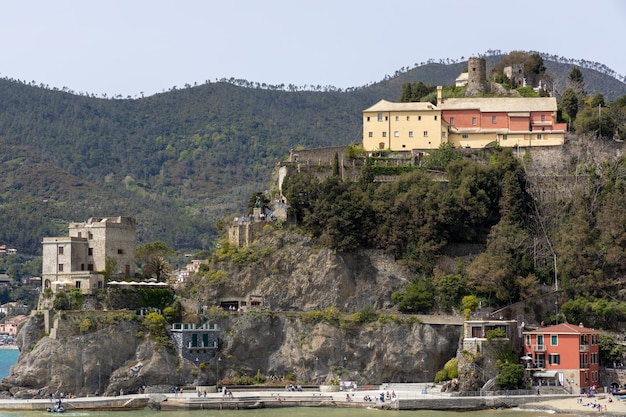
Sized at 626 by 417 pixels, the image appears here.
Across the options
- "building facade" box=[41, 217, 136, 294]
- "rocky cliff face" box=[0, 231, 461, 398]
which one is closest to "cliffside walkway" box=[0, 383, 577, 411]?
"rocky cliff face" box=[0, 231, 461, 398]

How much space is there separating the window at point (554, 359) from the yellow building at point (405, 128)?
61.1 feet

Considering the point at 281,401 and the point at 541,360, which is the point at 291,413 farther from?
the point at 541,360

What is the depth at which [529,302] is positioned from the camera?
7000cm

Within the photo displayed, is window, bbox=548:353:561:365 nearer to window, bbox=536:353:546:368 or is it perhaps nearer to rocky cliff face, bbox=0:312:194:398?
window, bbox=536:353:546:368

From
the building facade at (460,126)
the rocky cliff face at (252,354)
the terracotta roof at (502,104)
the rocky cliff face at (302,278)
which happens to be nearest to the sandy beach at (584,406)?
the rocky cliff face at (252,354)

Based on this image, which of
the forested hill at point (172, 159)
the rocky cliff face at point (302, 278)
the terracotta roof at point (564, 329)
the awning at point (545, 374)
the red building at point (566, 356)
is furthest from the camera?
the forested hill at point (172, 159)

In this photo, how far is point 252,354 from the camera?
68.6 m

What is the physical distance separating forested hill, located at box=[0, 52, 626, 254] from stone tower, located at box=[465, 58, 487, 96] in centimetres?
8196

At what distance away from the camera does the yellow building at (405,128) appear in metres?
79.9

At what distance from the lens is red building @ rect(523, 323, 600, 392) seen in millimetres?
64950

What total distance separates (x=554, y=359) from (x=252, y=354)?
1624 cm

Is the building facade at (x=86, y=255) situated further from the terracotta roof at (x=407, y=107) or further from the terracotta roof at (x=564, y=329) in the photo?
the terracotta roof at (x=564, y=329)

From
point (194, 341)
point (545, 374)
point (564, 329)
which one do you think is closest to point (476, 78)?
point (564, 329)

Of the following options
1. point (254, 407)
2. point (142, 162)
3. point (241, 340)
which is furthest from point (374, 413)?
point (142, 162)
